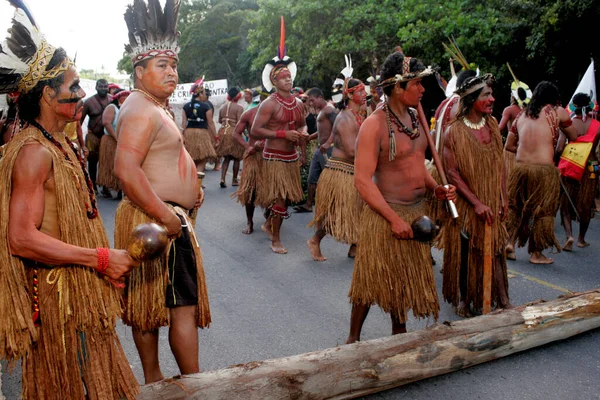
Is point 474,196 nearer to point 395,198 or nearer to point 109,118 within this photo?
point 395,198

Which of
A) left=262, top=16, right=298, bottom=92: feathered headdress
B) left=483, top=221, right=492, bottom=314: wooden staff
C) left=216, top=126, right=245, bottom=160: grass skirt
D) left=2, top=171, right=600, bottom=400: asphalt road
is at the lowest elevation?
left=2, top=171, right=600, bottom=400: asphalt road

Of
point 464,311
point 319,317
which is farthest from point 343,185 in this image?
point 464,311

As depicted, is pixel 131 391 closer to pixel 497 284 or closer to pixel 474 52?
pixel 497 284

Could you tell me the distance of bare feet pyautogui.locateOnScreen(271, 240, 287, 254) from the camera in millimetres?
6630

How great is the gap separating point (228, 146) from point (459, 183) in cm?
756

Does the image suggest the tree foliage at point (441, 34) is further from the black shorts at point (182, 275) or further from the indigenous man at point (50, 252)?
the indigenous man at point (50, 252)

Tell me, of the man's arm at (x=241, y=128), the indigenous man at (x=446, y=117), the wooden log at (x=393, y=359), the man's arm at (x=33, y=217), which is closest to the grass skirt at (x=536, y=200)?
the indigenous man at (x=446, y=117)

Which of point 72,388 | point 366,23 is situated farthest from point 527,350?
point 366,23

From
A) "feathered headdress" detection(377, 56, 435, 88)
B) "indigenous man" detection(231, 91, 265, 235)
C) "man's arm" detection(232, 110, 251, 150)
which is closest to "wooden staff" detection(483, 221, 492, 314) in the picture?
"feathered headdress" detection(377, 56, 435, 88)

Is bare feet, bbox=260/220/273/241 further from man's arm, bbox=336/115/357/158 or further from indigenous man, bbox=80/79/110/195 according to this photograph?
indigenous man, bbox=80/79/110/195

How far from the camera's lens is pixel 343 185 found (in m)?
6.02

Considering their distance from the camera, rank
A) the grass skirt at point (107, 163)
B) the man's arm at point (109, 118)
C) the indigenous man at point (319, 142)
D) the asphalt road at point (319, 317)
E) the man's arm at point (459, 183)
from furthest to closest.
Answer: the grass skirt at point (107, 163), the man's arm at point (109, 118), the indigenous man at point (319, 142), the man's arm at point (459, 183), the asphalt road at point (319, 317)

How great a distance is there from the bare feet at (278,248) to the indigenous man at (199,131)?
4638 mm

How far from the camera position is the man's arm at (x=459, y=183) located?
171 inches
